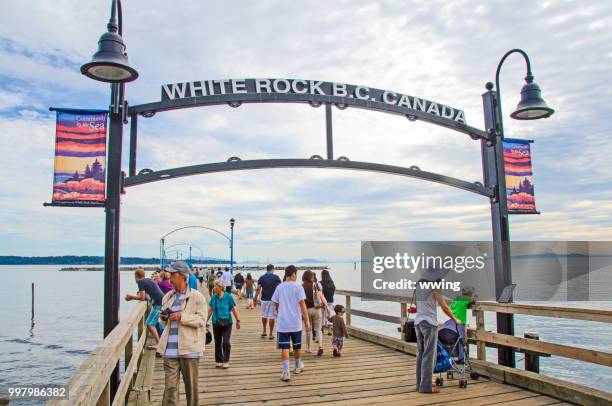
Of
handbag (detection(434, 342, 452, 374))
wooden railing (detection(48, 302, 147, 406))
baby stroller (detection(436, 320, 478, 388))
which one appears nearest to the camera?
wooden railing (detection(48, 302, 147, 406))

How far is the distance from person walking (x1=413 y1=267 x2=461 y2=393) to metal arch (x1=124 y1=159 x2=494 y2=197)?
14.5ft

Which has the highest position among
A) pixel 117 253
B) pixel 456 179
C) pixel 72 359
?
A: pixel 456 179

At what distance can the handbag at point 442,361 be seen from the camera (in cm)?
700

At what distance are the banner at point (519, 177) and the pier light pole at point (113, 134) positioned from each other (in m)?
8.52

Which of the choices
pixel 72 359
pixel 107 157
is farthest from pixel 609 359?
pixel 72 359

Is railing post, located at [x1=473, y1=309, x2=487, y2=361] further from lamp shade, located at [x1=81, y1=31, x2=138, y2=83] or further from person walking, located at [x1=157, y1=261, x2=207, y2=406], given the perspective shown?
lamp shade, located at [x1=81, y1=31, x2=138, y2=83]

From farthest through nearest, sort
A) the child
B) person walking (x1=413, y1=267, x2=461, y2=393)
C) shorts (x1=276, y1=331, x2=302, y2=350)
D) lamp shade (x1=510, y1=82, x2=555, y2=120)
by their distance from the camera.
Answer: the child
lamp shade (x1=510, y1=82, x2=555, y2=120)
shorts (x1=276, y1=331, x2=302, y2=350)
person walking (x1=413, y1=267, x2=461, y2=393)

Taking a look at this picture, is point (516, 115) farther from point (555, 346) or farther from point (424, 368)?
point (424, 368)

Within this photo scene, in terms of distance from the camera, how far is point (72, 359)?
2462cm

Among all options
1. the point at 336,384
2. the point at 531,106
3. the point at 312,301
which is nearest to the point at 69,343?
the point at 312,301

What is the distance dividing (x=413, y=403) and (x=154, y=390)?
12.3ft

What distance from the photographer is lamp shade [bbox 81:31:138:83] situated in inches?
285

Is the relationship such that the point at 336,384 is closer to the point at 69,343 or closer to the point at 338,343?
the point at 338,343

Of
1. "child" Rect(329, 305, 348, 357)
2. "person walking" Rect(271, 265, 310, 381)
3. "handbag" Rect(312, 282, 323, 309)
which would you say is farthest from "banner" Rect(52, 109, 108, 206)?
"child" Rect(329, 305, 348, 357)
